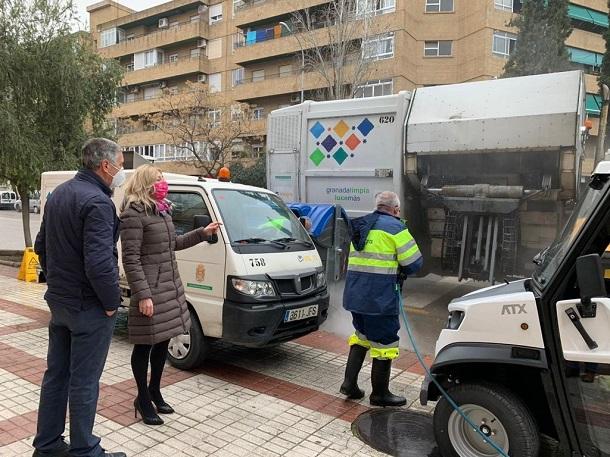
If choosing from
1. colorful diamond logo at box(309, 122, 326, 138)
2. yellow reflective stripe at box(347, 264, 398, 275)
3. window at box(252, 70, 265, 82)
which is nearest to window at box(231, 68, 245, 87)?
window at box(252, 70, 265, 82)

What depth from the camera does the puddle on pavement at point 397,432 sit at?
3.53 meters

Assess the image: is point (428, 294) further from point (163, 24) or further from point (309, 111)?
point (163, 24)

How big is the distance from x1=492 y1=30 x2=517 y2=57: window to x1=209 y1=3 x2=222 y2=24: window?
22.8 metres

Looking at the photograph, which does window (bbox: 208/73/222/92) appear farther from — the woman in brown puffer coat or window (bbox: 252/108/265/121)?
the woman in brown puffer coat

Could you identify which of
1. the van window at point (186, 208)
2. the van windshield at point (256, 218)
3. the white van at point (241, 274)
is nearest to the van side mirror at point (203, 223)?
the white van at point (241, 274)

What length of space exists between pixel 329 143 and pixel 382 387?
16.4 feet

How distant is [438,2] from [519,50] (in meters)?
6.88

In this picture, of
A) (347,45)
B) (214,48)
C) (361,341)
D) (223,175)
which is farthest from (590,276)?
(214,48)

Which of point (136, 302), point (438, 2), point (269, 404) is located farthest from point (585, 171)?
point (438, 2)

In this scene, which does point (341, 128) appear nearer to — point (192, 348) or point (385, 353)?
point (192, 348)

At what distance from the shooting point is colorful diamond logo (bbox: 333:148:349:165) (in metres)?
8.31

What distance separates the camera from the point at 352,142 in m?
8.19

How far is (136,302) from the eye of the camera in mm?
3602

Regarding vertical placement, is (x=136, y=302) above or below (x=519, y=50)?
below
